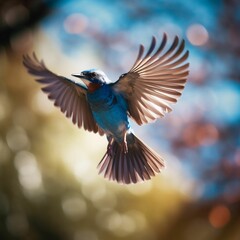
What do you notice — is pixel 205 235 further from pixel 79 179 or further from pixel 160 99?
pixel 160 99

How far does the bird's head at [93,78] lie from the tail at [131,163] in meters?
0.12

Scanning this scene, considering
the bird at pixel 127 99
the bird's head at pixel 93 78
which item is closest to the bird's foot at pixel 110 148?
the bird at pixel 127 99

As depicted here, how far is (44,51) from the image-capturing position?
395cm

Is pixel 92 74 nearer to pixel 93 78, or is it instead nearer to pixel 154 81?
pixel 93 78

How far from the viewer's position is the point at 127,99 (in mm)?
1092

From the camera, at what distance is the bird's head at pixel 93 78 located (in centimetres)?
99

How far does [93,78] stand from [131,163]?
0.22 metres

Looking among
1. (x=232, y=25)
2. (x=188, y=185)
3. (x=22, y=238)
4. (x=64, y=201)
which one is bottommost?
(x=22, y=238)

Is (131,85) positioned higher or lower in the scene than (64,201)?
higher

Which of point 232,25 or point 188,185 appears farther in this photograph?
point 188,185

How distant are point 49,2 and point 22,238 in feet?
5.08

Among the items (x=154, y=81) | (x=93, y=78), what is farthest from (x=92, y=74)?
(x=154, y=81)

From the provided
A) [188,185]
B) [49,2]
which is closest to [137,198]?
[188,185]

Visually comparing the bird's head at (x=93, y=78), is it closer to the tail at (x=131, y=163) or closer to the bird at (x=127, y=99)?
the bird at (x=127, y=99)
